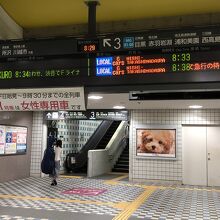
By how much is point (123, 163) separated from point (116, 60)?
38.5 ft

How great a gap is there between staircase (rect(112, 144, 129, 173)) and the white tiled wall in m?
2.88

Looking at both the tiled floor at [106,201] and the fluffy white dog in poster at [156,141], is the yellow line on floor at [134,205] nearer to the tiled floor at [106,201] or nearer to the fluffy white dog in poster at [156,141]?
the tiled floor at [106,201]

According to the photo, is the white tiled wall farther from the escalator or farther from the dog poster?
the escalator

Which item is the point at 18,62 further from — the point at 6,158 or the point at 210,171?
the point at 210,171

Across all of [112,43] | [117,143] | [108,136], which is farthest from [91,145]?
[112,43]

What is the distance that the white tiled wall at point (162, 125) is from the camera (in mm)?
11289

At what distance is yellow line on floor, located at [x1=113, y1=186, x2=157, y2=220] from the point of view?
20.6 feet

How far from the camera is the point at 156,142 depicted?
11.7 meters

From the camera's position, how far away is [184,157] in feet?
37.1

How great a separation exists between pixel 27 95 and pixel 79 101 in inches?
28.1

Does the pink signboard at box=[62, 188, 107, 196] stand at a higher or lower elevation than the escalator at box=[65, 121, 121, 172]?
lower

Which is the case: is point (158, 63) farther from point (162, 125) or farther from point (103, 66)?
point (162, 125)

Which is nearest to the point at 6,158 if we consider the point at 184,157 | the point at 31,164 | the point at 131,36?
the point at 31,164

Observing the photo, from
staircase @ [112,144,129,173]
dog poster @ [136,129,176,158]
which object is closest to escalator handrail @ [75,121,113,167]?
staircase @ [112,144,129,173]
